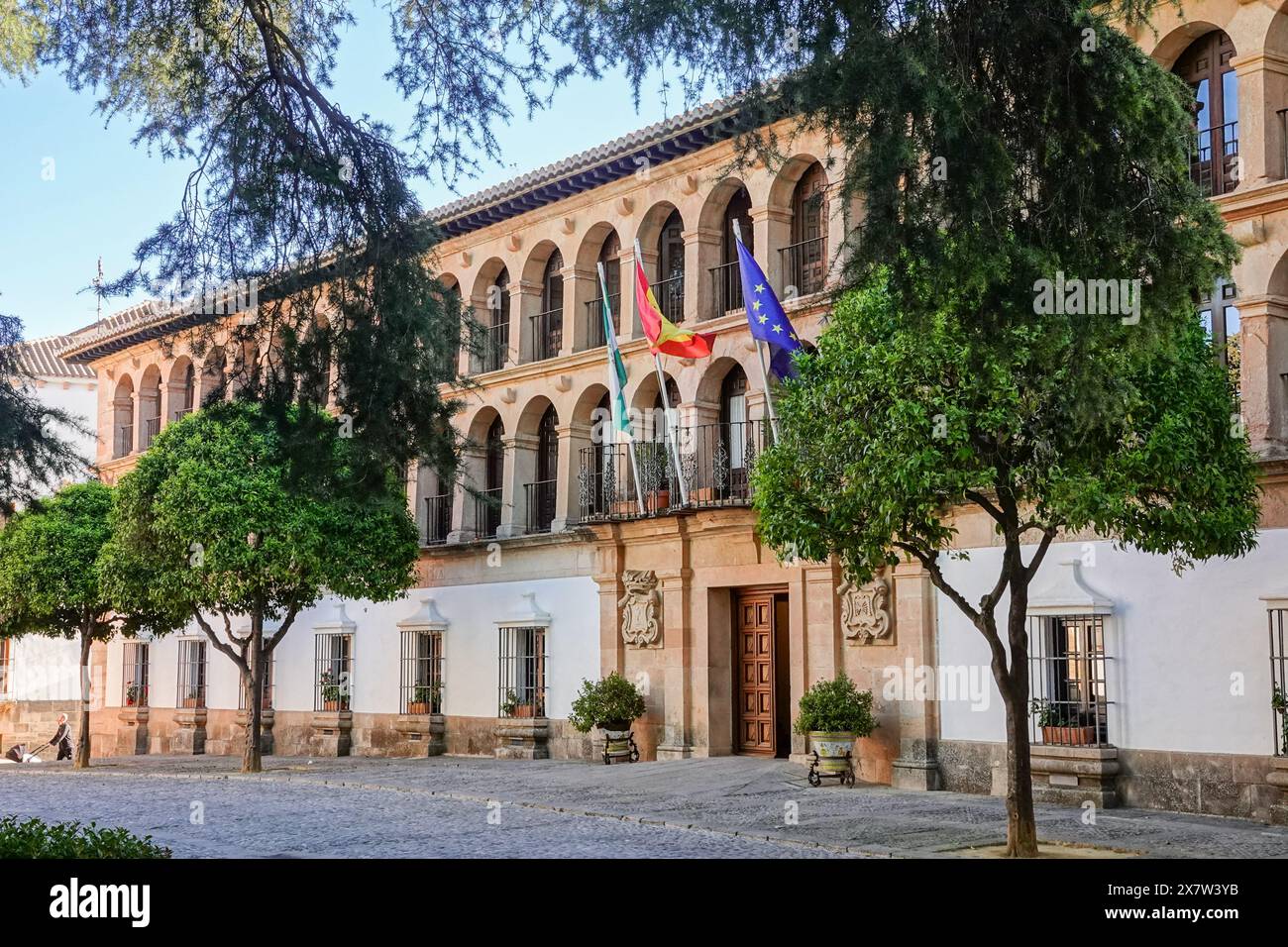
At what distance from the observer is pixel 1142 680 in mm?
17969

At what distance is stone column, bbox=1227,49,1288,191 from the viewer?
57.5 feet

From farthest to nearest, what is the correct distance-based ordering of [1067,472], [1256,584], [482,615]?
[482,615] < [1256,584] < [1067,472]

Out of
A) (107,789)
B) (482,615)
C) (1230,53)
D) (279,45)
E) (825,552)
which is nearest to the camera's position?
(279,45)

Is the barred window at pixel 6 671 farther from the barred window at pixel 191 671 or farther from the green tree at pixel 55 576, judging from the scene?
the green tree at pixel 55 576

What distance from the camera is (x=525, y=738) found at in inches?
1065

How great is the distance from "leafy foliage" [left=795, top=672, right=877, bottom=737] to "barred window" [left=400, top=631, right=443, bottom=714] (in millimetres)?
10746

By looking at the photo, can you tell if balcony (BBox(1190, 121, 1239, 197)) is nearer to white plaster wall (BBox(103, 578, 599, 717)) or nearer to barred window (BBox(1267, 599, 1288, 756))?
barred window (BBox(1267, 599, 1288, 756))

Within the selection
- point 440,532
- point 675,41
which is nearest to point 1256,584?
point 675,41

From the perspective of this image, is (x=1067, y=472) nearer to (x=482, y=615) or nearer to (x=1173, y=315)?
(x=1173, y=315)

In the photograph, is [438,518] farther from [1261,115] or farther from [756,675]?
[1261,115]

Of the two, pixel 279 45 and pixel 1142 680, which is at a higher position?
pixel 279 45

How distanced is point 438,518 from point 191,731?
9959 millimetres

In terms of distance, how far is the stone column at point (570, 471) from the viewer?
27500mm

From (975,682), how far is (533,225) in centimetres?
1339
